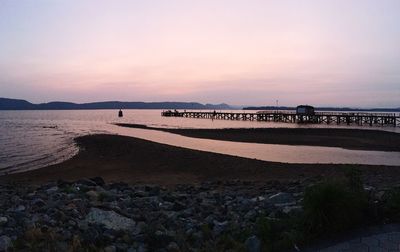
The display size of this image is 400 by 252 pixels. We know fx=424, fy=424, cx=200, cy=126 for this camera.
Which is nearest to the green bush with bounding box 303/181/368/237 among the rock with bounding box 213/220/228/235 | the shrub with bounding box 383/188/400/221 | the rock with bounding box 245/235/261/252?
the shrub with bounding box 383/188/400/221

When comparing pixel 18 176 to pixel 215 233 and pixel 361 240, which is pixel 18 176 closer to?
pixel 215 233

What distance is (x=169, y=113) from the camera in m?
136

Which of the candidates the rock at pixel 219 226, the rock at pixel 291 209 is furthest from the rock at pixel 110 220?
the rock at pixel 291 209

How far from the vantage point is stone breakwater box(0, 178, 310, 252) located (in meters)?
6.48

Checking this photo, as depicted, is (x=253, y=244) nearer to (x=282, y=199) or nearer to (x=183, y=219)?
(x=183, y=219)

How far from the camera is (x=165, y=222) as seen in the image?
772 cm

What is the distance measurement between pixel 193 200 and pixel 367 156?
21600 millimetres

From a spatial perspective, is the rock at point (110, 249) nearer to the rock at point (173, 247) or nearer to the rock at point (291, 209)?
the rock at point (173, 247)

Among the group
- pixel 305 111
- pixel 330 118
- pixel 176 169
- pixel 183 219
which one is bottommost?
pixel 176 169

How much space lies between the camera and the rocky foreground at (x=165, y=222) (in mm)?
6332

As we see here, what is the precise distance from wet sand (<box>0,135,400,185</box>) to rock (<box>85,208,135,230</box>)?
9.51 m

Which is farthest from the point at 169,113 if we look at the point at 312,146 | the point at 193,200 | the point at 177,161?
the point at 193,200

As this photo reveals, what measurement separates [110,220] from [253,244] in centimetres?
270

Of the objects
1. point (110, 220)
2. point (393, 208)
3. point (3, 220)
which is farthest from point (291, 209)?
point (3, 220)
